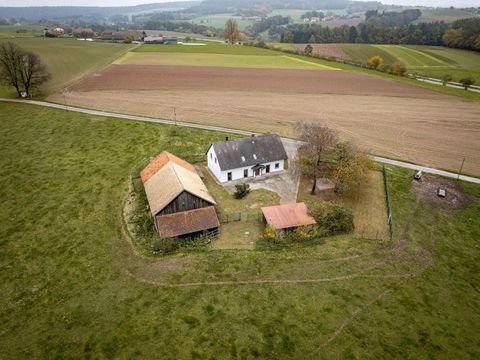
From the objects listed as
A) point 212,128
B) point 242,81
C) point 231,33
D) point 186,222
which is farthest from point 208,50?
point 186,222

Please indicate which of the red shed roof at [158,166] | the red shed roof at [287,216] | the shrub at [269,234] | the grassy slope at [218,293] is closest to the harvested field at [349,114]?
the grassy slope at [218,293]

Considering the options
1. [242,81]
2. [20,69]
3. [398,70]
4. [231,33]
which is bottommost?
[242,81]

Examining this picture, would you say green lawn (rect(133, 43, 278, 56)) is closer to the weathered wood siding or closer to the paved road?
the paved road

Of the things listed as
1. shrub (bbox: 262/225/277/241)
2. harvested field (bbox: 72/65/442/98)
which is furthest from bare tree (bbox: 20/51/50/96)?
shrub (bbox: 262/225/277/241)

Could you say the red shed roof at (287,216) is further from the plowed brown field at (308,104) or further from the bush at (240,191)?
the plowed brown field at (308,104)

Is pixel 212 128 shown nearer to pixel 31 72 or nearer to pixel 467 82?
pixel 31 72

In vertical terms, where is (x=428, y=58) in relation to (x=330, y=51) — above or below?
below

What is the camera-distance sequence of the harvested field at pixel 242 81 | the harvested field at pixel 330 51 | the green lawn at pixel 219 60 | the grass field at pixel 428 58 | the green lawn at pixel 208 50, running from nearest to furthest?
the harvested field at pixel 242 81
the green lawn at pixel 219 60
the grass field at pixel 428 58
the green lawn at pixel 208 50
the harvested field at pixel 330 51

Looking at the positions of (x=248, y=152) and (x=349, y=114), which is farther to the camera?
(x=349, y=114)
